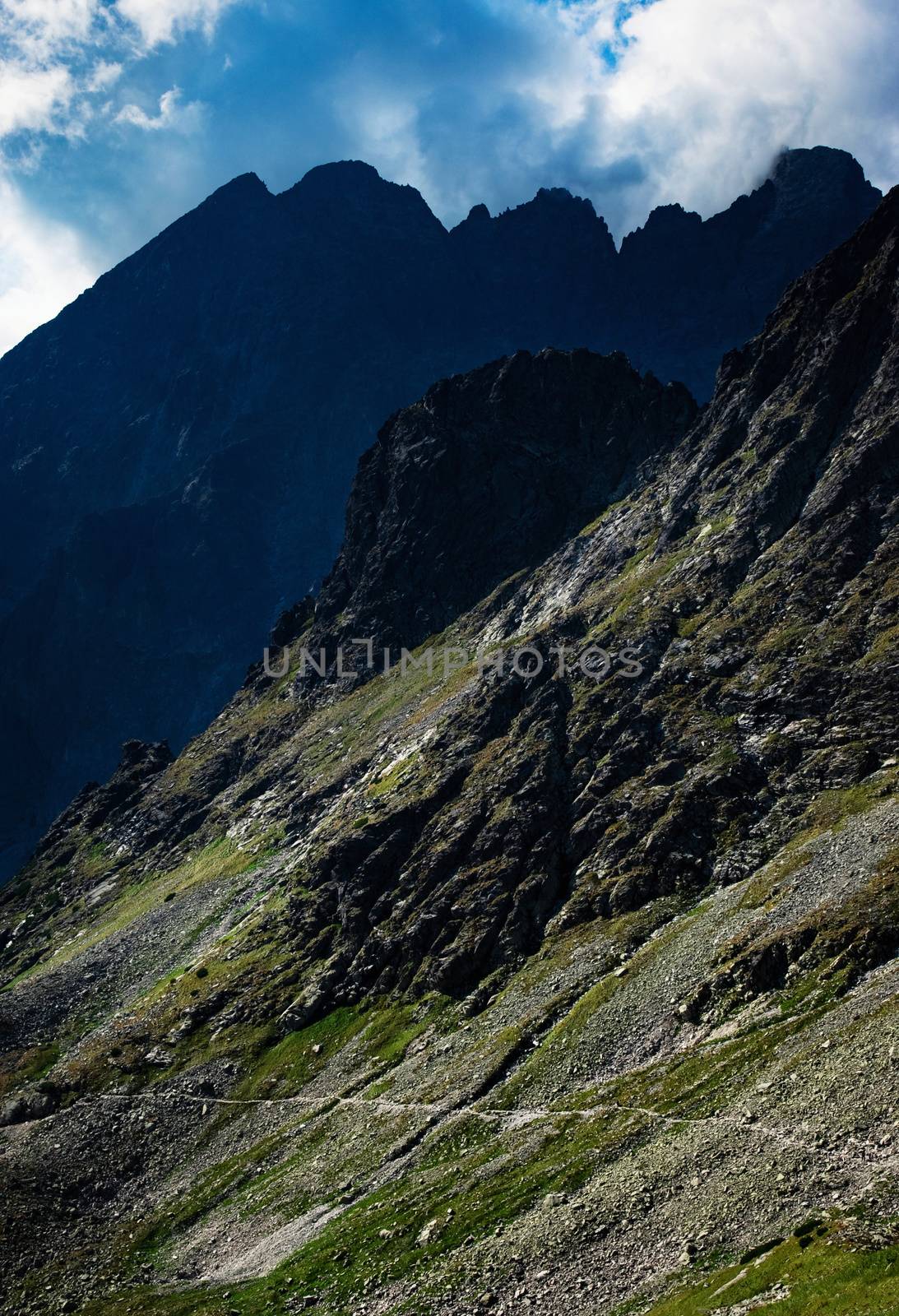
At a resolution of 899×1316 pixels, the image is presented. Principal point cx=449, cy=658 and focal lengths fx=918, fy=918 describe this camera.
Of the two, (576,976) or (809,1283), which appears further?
(576,976)

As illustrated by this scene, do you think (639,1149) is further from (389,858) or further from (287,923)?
(287,923)

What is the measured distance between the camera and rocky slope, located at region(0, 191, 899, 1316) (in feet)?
139

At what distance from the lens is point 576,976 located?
7800cm

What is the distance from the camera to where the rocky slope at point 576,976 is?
4250 centimetres

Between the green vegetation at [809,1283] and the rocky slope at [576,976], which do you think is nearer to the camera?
the green vegetation at [809,1283]

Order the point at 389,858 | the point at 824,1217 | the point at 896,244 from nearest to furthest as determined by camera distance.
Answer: the point at 824,1217, the point at 389,858, the point at 896,244

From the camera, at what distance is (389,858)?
118438 mm

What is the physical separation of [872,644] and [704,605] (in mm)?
30932

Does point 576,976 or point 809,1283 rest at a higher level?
point 809,1283

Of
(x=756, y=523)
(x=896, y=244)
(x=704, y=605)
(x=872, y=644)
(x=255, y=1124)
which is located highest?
(x=896, y=244)

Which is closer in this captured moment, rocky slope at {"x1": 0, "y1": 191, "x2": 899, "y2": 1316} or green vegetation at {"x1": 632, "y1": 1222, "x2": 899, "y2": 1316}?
green vegetation at {"x1": 632, "y1": 1222, "x2": 899, "y2": 1316}

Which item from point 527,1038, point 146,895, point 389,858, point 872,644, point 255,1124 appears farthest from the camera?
point 146,895

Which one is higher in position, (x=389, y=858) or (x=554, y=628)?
(x=554, y=628)

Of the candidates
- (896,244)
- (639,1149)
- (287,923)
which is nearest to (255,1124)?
(287,923)
